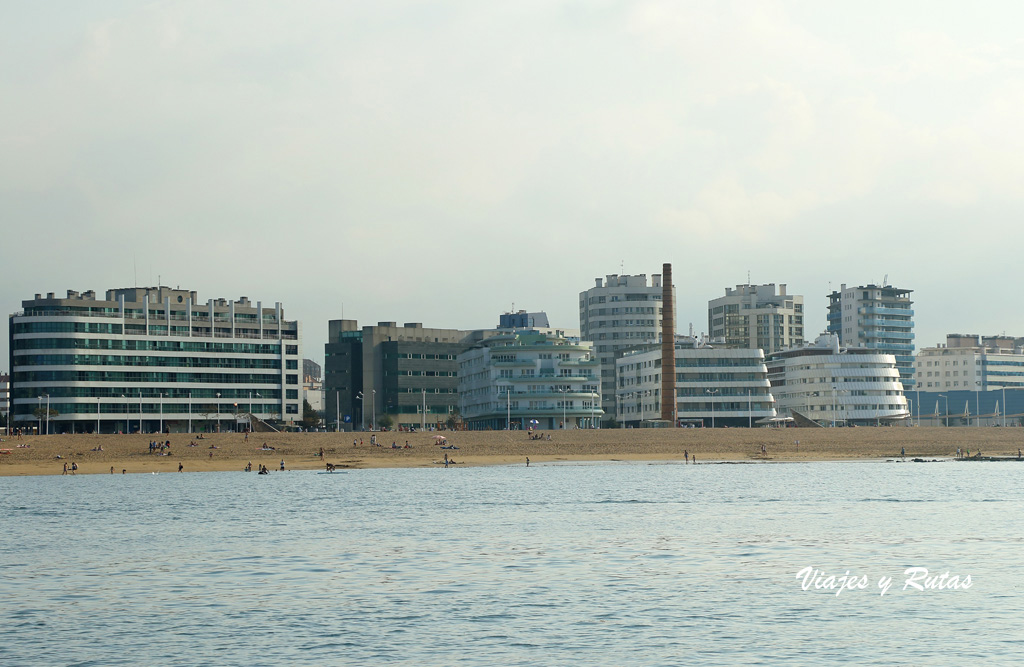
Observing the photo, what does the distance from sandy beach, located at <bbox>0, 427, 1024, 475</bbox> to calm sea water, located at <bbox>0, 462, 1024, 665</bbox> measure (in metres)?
55.5

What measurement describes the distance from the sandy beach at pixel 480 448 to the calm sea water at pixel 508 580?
55452 millimetres

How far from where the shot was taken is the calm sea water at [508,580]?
35375mm

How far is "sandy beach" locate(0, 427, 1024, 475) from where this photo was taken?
154 m

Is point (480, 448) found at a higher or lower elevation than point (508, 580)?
lower

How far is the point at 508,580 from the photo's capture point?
4872 cm

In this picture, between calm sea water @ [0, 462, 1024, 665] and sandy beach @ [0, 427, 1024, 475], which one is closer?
calm sea water @ [0, 462, 1024, 665]

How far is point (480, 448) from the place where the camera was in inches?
6909

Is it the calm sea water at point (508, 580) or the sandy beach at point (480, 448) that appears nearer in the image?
the calm sea water at point (508, 580)

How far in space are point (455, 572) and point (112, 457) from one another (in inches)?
4432

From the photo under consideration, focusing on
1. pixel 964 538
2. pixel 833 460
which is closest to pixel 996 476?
pixel 833 460

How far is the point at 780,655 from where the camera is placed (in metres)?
33.8

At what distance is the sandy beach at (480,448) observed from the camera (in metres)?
154

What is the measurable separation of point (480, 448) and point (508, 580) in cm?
12701

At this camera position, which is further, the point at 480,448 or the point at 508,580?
the point at 480,448
